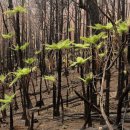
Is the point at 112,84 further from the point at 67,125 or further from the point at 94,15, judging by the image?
the point at 67,125

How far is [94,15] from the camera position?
8445mm

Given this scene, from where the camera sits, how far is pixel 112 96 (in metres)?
9.41

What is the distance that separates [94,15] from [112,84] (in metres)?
3.42

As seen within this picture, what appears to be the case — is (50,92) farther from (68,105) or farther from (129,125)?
(129,125)

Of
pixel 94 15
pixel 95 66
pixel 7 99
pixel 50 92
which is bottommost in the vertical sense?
pixel 50 92

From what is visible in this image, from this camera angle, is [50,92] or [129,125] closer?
[129,125]

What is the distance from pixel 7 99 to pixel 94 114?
194 centimetres

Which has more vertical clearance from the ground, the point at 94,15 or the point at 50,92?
the point at 94,15

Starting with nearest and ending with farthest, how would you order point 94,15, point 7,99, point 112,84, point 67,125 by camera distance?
point 7,99 → point 67,125 → point 94,15 → point 112,84

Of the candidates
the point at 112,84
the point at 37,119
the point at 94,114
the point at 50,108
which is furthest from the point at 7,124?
the point at 112,84

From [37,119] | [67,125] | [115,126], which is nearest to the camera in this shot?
[115,126]

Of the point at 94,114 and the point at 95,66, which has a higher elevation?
the point at 95,66

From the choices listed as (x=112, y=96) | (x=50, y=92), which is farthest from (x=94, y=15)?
(x=50, y=92)

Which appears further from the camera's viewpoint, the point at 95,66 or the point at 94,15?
the point at 94,15
